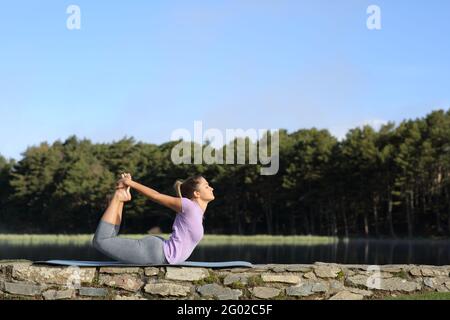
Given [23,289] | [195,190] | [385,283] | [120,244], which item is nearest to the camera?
[120,244]

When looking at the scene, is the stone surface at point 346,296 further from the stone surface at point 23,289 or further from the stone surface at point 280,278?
the stone surface at point 23,289

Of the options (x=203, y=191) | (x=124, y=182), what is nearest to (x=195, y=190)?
(x=203, y=191)

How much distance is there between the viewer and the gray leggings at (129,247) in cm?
677

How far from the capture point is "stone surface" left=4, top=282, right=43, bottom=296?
6.98m

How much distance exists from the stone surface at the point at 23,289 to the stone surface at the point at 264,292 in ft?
7.66

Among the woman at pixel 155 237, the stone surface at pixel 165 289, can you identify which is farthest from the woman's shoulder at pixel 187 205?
the stone surface at pixel 165 289

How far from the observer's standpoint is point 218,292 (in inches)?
271

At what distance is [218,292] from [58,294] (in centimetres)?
174

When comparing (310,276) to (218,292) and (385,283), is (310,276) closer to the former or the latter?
(385,283)

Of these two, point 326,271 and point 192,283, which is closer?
point 192,283

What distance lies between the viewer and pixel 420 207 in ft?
161
